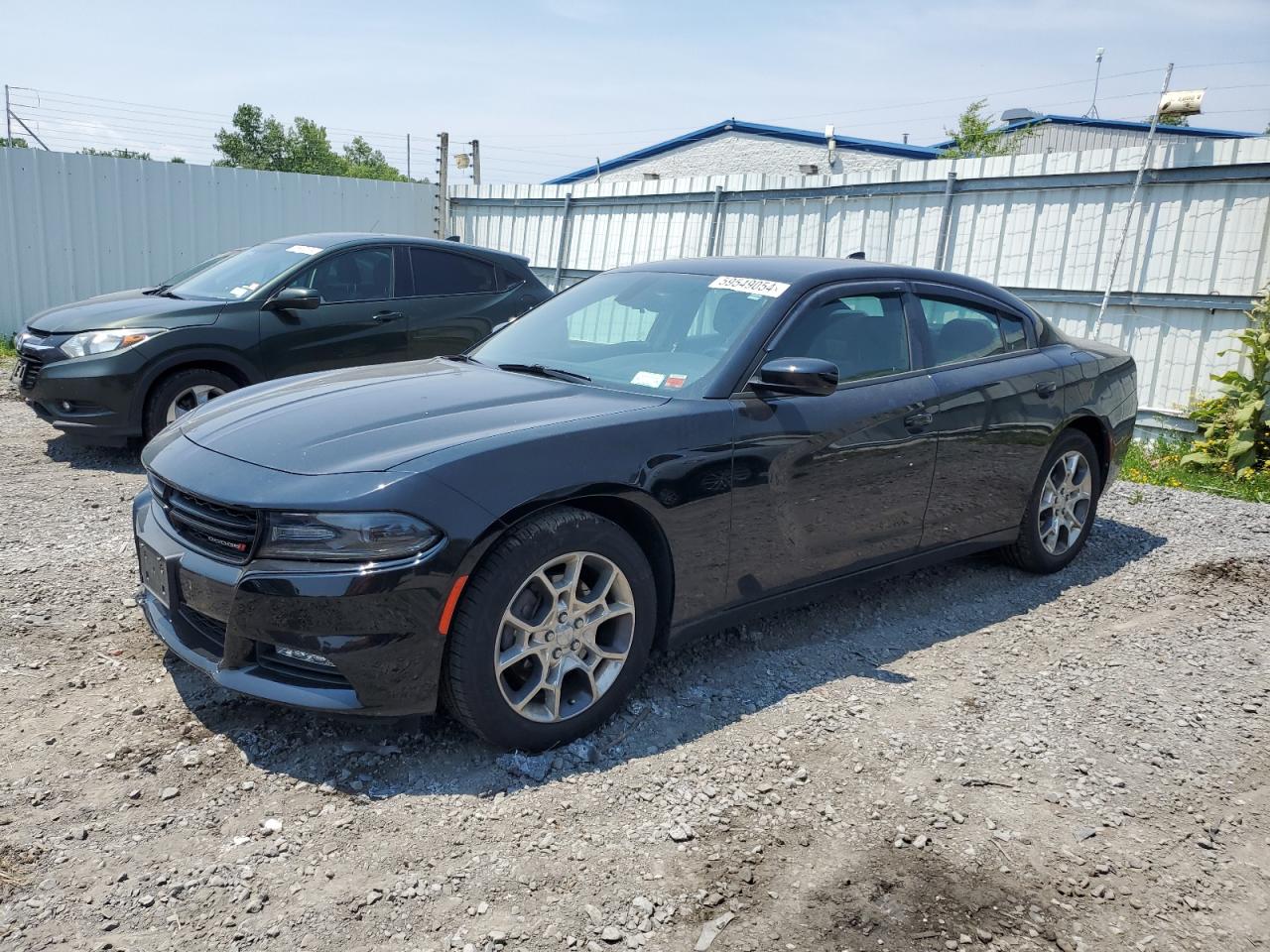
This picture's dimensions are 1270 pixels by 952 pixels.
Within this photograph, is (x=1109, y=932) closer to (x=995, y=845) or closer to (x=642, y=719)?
(x=995, y=845)

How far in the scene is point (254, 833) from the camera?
2850 millimetres

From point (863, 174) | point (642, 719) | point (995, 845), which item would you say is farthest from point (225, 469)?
point (863, 174)

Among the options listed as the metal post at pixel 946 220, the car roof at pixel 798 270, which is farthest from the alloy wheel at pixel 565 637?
the metal post at pixel 946 220

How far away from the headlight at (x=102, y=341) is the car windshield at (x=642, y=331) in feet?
11.6

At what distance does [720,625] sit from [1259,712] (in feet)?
7.06

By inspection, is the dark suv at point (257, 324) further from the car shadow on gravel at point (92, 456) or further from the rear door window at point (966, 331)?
the rear door window at point (966, 331)

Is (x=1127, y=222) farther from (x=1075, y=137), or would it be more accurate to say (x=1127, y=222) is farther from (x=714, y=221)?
(x=1075, y=137)

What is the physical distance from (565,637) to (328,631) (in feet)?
2.50

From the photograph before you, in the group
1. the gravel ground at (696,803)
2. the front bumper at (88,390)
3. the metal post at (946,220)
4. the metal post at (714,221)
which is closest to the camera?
the gravel ground at (696,803)

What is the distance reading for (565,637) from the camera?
329 centimetres

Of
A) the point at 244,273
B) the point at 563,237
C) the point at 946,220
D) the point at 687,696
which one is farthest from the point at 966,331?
the point at 563,237

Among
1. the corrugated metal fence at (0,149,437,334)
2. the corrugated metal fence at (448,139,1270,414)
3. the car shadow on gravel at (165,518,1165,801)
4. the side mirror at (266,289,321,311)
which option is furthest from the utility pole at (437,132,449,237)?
the car shadow on gravel at (165,518,1165,801)

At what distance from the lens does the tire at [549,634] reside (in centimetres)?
307

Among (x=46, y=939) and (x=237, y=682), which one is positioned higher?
(x=237, y=682)
